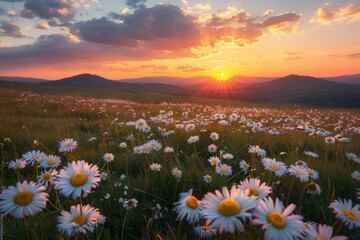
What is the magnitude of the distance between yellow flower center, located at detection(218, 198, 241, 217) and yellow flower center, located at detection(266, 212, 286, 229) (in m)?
0.15

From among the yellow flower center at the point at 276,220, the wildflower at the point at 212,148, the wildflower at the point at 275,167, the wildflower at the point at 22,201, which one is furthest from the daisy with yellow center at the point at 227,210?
the wildflower at the point at 212,148

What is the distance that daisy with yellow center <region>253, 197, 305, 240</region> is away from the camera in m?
1.10

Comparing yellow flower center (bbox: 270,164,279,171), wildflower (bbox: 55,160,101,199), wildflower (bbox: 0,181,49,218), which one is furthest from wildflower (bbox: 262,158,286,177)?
wildflower (bbox: 0,181,49,218)

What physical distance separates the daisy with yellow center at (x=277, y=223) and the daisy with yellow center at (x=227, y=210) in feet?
0.21

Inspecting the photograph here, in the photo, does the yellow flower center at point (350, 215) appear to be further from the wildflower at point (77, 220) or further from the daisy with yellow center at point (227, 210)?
the wildflower at point (77, 220)

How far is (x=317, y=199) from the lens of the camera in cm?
277

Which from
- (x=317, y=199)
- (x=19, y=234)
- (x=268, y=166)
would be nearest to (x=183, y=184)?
(x=268, y=166)

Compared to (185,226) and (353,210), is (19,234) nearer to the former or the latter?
(185,226)

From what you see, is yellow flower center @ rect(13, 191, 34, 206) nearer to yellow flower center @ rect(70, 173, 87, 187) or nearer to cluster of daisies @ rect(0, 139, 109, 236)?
cluster of daisies @ rect(0, 139, 109, 236)

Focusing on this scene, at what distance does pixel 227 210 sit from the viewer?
112 centimetres

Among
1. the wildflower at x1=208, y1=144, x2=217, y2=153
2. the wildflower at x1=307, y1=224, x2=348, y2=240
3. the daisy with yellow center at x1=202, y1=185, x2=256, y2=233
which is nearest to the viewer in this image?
the daisy with yellow center at x1=202, y1=185, x2=256, y2=233

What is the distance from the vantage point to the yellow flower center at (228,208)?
1.12 metres

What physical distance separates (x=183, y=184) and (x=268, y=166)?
110 cm

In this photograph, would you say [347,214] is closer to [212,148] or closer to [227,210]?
[227,210]
